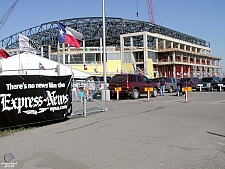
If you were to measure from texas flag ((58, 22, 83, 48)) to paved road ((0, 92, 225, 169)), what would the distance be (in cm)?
582

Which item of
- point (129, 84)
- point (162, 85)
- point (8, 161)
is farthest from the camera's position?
point (162, 85)

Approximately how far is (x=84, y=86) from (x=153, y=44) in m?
77.5

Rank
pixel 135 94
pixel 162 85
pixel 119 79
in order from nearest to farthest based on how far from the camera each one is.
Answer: pixel 119 79, pixel 135 94, pixel 162 85

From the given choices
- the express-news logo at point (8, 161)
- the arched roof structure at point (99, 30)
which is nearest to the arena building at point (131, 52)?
the arched roof structure at point (99, 30)

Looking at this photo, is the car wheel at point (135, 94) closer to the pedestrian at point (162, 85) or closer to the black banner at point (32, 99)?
the pedestrian at point (162, 85)

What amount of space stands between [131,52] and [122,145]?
7087 cm

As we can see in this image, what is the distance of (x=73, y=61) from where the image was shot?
82.0m

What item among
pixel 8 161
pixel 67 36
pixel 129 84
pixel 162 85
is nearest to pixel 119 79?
pixel 129 84

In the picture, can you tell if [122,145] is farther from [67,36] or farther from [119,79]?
[119,79]

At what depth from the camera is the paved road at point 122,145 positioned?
5664 millimetres

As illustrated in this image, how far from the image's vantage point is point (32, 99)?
33.3ft

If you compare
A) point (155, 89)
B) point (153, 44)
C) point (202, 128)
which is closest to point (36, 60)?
point (155, 89)

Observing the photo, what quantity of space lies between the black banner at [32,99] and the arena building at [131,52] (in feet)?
177

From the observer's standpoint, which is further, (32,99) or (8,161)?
(32,99)
